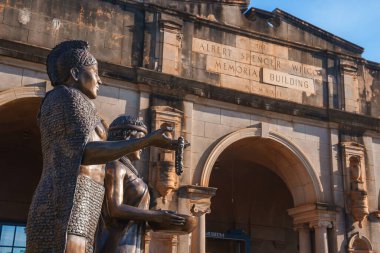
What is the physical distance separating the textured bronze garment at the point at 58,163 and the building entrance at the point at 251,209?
49.2 ft

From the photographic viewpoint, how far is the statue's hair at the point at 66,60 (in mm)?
3885

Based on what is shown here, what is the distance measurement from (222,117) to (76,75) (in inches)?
422

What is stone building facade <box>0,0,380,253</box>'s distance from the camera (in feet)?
42.7

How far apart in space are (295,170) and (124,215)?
11823 millimetres

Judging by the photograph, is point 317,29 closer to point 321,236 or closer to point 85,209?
point 321,236

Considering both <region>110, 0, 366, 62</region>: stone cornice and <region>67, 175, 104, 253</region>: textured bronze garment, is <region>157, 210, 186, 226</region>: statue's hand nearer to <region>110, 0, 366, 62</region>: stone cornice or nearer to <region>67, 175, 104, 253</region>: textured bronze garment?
<region>67, 175, 104, 253</region>: textured bronze garment

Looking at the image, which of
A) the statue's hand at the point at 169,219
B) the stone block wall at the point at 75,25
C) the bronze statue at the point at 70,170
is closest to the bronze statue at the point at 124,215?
the statue's hand at the point at 169,219

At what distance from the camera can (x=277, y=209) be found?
20219 millimetres

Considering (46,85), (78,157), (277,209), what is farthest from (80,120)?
(277,209)

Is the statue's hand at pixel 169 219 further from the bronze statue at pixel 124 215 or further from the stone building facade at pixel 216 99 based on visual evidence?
the stone building facade at pixel 216 99

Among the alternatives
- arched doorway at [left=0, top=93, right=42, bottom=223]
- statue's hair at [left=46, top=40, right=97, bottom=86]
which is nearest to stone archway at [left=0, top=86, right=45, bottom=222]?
arched doorway at [left=0, top=93, right=42, bottom=223]

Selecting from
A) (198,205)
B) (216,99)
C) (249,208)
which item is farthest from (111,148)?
(249,208)

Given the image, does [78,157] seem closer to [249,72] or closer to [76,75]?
[76,75]

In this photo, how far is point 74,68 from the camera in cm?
388
